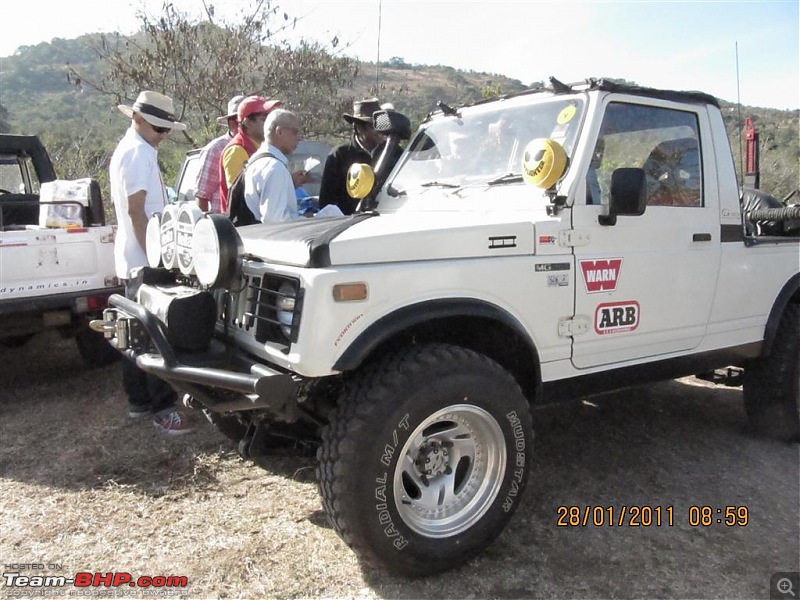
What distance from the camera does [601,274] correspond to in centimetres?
298

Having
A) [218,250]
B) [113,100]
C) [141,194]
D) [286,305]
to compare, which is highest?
[113,100]

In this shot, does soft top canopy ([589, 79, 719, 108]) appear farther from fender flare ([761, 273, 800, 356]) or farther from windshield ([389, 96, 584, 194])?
fender flare ([761, 273, 800, 356])

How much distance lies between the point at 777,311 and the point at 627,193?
1.62 meters

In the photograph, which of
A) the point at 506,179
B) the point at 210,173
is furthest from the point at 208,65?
the point at 506,179

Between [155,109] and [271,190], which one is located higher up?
[155,109]

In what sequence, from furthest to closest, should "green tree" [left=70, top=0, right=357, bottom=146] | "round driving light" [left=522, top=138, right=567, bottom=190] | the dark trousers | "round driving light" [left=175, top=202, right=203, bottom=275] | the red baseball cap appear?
"green tree" [left=70, top=0, right=357, bottom=146], the red baseball cap, the dark trousers, "round driving light" [left=522, top=138, right=567, bottom=190], "round driving light" [left=175, top=202, right=203, bottom=275]

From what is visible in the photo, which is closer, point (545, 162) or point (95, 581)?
point (95, 581)

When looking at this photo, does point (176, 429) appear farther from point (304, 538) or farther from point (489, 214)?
point (489, 214)

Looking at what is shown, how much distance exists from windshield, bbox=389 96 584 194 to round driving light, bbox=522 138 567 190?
0.27 m

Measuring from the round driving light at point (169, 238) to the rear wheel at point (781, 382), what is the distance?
3366mm

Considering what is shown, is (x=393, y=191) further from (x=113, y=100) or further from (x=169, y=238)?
(x=113, y=100)

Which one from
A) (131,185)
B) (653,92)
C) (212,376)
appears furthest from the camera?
(131,185)

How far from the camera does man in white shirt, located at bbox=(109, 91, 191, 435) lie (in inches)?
154
